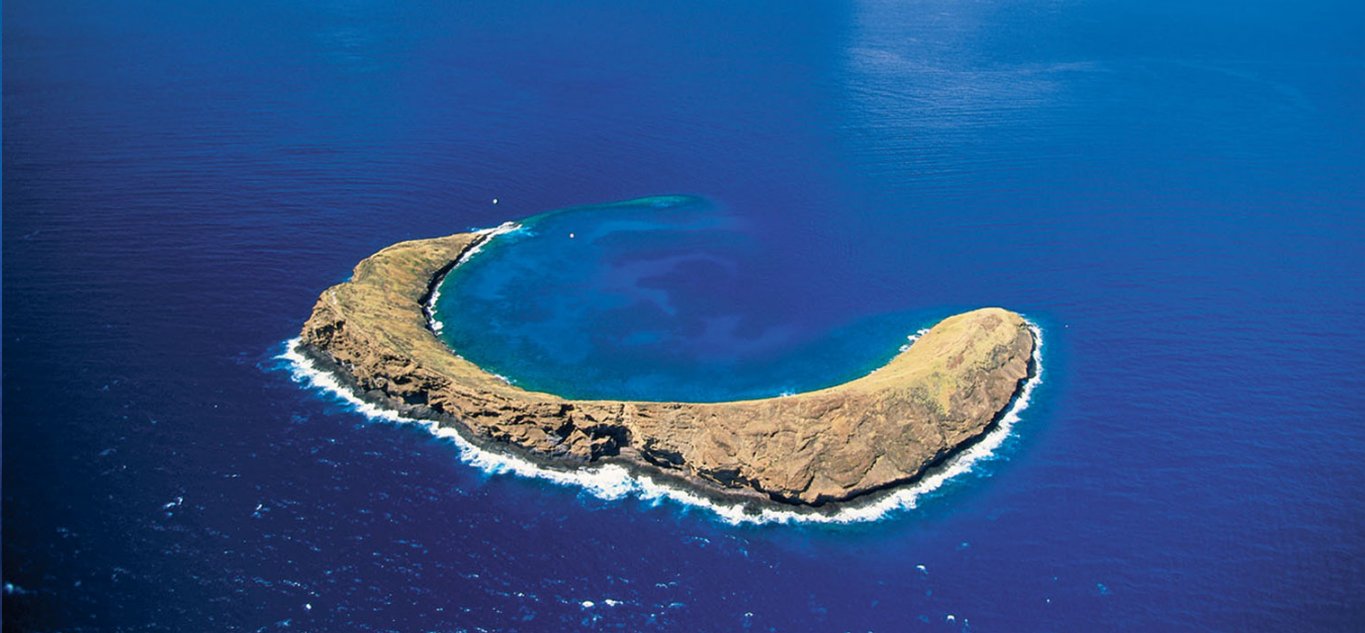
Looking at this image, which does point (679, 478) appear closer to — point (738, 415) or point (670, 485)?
point (670, 485)

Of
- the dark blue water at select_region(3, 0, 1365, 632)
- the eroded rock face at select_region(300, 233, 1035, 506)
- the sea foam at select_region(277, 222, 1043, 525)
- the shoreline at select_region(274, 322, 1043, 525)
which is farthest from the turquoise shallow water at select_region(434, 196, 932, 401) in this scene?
the sea foam at select_region(277, 222, 1043, 525)

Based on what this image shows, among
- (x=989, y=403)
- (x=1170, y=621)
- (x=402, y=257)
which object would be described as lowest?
(x=1170, y=621)

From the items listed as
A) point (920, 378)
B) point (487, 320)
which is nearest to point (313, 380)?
point (487, 320)

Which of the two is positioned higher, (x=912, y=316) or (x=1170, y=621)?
(x=912, y=316)

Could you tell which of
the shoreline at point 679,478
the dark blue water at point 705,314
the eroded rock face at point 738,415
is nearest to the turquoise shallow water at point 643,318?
the dark blue water at point 705,314

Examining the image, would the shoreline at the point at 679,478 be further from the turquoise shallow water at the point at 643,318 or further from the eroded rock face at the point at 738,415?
the turquoise shallow water at the point at 643,318

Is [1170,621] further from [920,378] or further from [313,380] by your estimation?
[313,380]
